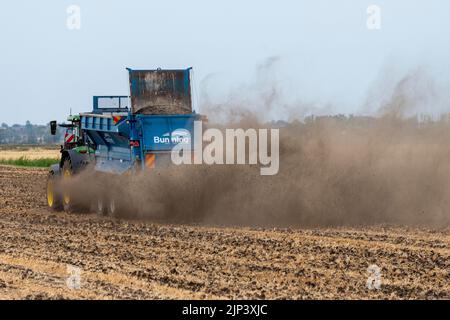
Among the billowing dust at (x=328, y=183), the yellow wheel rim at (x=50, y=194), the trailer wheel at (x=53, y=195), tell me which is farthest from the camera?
the yellow wheel rim at (x=50, y=194)

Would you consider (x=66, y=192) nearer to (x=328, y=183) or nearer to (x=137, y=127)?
(x=137, y=127)

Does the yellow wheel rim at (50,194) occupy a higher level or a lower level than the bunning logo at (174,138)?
lower

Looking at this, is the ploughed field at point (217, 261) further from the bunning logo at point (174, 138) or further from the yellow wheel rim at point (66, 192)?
the yellow wheel rim at point (66, 192)

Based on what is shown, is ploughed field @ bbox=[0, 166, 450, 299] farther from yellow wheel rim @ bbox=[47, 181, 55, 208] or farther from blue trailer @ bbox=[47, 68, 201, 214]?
yellow wheel rim @ bbox=[47, 181, 55, 208]

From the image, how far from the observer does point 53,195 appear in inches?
997

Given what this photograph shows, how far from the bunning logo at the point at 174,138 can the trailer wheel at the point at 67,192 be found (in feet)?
13.9

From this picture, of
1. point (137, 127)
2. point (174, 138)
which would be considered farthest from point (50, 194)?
point (174, 138)

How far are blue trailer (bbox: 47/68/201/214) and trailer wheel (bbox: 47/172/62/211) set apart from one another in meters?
0.51

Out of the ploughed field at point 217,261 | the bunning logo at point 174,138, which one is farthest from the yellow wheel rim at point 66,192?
the bunning logo at point 174,138

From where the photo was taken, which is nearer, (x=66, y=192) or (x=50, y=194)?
(x=66, y=192)

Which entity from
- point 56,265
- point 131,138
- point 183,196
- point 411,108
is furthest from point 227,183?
point 56,265

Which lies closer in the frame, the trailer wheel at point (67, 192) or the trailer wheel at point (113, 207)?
the trailer wheel at point (113, 207)

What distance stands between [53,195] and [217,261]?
12.0 m

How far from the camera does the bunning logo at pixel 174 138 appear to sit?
69.7 feet
